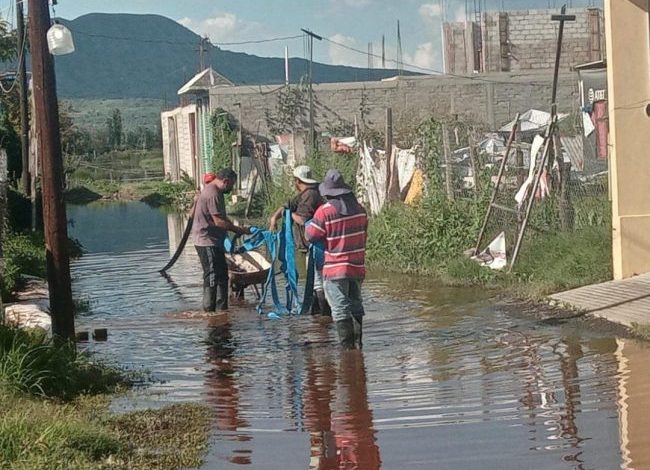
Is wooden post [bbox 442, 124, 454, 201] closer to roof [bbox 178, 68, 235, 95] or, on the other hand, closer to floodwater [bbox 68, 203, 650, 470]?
floodwater [bbox 68, 203, 650, 470]

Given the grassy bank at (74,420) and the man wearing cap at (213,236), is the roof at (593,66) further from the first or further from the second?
the grassy bank at (74,420)

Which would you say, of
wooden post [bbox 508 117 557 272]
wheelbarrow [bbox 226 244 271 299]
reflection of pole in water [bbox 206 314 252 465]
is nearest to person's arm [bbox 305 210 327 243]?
reflection of pole in water [bbox 206 314 252 465]

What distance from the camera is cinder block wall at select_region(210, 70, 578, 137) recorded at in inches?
1686

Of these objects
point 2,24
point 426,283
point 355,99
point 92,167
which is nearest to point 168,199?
point 355,99

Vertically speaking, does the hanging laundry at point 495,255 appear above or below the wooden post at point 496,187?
below

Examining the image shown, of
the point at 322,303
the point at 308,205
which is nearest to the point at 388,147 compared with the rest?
the point at 308,205

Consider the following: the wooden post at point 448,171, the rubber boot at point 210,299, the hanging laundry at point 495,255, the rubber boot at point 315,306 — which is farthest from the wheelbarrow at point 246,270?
the wooden post at point 448,171

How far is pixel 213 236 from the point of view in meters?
16.0

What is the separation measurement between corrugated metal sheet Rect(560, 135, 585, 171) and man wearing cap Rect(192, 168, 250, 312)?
611 cm

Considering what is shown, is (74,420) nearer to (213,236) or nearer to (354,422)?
(354,422)

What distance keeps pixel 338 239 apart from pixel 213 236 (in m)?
4.18

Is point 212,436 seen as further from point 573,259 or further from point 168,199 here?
point 168,199

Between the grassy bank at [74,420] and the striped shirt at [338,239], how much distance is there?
2.43 meters

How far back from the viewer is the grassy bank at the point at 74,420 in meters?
7.26
